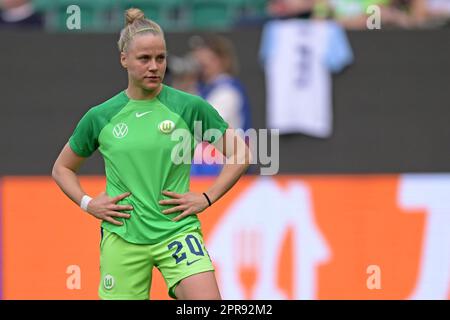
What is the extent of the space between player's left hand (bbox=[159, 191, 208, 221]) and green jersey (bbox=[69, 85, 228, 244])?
0.04 m

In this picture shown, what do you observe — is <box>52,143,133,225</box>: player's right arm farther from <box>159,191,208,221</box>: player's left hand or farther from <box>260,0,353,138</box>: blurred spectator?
<box>260,0,353,138</box>: blurred spectator

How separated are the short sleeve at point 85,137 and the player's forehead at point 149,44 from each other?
458 mm

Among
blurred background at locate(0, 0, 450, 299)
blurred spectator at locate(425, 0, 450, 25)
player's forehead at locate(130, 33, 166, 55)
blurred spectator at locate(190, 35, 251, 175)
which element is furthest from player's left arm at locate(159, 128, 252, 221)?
blurred spectator at locate(425, 0, 450, 25)

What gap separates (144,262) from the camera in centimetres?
629

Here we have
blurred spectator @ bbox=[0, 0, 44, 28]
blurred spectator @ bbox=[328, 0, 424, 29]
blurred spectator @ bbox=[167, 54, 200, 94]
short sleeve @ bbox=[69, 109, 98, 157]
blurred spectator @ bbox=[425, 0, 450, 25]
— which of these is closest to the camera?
short sleeve @ bbox=[69, 109, 98, 157]

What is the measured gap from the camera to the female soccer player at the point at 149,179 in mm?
6160

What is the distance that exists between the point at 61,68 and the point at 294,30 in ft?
6.92

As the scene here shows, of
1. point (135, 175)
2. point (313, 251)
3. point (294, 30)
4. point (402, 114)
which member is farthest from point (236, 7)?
point (135, 175)

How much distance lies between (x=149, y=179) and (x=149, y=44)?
2.27ft

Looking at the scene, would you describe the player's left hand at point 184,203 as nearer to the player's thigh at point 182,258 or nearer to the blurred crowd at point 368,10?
the player's thigh at point 182,258

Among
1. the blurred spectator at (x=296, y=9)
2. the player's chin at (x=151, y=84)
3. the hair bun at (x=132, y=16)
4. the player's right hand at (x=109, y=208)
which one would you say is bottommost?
the player's right hand at (x=109, y=208)

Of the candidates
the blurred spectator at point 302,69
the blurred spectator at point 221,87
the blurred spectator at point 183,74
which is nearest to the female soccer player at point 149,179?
the blurred spectator at point 221,87

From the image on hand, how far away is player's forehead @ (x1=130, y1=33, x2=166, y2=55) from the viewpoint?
20.0 ft

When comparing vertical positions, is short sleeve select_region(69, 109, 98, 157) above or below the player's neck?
below
